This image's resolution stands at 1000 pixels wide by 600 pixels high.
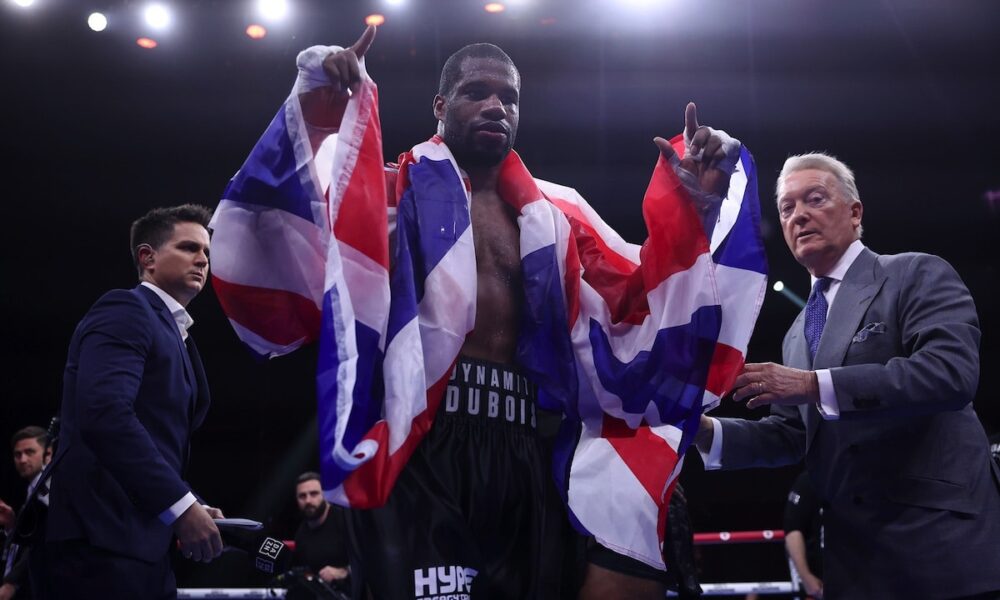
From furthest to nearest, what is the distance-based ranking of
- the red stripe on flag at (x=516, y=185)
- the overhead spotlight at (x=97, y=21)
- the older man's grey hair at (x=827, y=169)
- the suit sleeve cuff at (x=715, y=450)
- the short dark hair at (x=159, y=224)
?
the overhead spotlight at (x=97, y=21) → the short dark hair at (x=159, y=224) → the older man's grey hair at (x=827, y=169) → the suit sleeve cuff at (x=715, y=450) → the red stripe on flag at (x=516, y=185)

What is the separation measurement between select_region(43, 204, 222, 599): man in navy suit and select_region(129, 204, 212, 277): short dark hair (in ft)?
0.89

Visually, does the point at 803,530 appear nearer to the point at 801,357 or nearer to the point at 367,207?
the point at 801,357

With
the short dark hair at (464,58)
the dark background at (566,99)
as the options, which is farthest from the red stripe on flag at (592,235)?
the dark background at (566,99)

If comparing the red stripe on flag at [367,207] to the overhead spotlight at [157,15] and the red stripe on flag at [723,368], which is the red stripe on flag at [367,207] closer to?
the red stripe on flag at [723,368]

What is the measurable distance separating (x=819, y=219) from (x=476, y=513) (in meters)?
1.21

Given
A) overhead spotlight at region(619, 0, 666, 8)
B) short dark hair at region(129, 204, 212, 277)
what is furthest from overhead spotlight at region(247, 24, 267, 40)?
short dark hair at region(129, 204, 212, 277)

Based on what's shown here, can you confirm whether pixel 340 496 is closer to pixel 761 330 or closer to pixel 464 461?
pixel 464 461

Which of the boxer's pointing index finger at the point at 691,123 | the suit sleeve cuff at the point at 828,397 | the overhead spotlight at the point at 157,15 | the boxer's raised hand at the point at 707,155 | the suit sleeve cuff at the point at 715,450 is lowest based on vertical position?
the suit sleeve cuff at the point at 715,450

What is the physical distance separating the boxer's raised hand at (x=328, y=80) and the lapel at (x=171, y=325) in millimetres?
1003

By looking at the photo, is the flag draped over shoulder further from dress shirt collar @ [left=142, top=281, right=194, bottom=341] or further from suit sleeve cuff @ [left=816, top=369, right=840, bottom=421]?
dress shirt collar @ [left=142, top=281, right=194, bottom=341]

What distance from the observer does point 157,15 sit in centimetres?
496

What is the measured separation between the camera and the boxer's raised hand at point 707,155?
5.22 feet

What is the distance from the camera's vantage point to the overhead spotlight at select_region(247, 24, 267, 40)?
5031mm

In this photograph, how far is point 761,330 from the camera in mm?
8430
